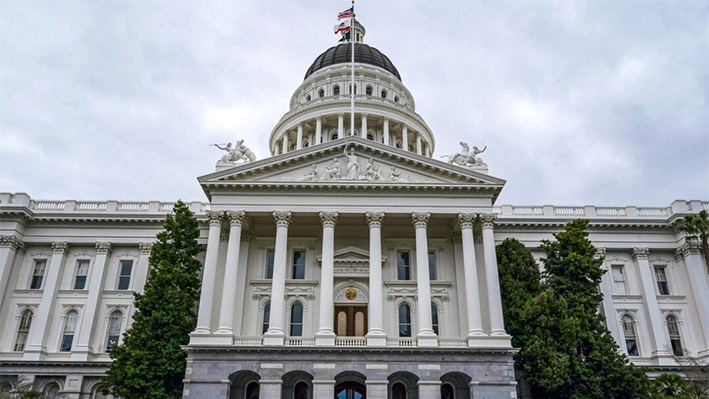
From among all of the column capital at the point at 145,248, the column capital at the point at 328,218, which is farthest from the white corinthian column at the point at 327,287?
the column capital at the point at 145,248

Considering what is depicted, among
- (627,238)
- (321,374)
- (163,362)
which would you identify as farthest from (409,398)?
(627,238)

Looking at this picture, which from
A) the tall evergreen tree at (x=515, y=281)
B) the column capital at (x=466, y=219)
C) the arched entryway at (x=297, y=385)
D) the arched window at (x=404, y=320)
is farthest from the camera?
the arched window at (x=404, y=320)

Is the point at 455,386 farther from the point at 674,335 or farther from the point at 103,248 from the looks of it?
the point at 103,248

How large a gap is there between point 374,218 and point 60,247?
21414mm

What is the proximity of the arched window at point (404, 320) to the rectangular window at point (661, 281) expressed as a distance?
58.6 feet

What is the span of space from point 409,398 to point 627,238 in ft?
63.8

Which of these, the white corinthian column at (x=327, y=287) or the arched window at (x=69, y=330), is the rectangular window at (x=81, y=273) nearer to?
the arched window at (x=69, y=330)

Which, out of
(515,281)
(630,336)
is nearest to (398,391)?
(515,281)

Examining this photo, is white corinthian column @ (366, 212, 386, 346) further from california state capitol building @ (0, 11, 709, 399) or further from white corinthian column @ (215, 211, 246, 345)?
white corinthian column @ (215, 211, 246, 345)

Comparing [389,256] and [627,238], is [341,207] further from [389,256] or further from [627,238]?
[627,238]

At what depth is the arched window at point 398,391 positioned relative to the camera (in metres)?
30.5

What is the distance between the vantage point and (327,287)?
29.9 meters

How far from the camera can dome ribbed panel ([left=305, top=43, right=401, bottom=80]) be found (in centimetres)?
5925

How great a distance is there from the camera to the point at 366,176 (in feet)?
107
